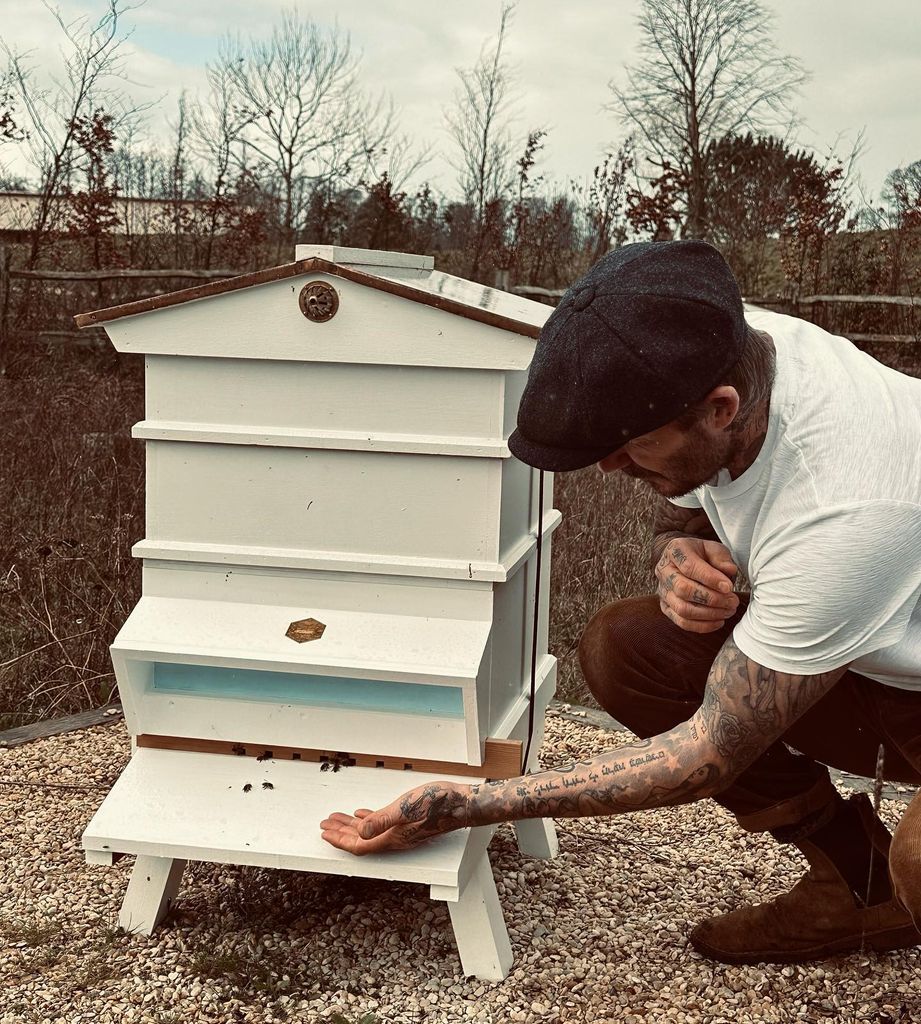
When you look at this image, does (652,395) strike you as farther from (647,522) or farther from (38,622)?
(647,522)

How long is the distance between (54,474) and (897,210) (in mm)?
7360

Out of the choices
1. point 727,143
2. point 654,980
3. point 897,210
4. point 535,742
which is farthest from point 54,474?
point 727,143

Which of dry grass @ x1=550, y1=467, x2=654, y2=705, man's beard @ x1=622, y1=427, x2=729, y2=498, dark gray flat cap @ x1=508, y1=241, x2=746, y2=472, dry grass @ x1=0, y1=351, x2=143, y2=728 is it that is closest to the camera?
dark gray flat cap @ x1=508, y1=241, x2=746, y2=472

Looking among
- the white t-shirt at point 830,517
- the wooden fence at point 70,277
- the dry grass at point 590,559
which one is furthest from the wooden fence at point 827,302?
the white t-shirt at point 830,517

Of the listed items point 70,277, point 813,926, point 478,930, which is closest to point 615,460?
point 478,930

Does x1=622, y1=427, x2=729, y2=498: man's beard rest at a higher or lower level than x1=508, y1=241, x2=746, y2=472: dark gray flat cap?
lower

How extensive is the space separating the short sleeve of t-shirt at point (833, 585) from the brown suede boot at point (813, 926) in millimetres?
736

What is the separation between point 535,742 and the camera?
2.72m

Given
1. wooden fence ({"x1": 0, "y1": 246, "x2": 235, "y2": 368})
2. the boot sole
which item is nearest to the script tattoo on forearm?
the boot sole

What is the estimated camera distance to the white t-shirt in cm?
163

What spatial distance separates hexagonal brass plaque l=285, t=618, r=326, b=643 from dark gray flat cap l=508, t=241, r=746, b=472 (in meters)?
0.71

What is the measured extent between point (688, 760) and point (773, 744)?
0.47m

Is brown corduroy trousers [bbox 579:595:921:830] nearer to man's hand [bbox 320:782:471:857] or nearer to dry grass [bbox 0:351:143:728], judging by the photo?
man's hand [bbox 320:782:471:857]

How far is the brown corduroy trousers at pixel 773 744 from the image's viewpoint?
2.15 m
